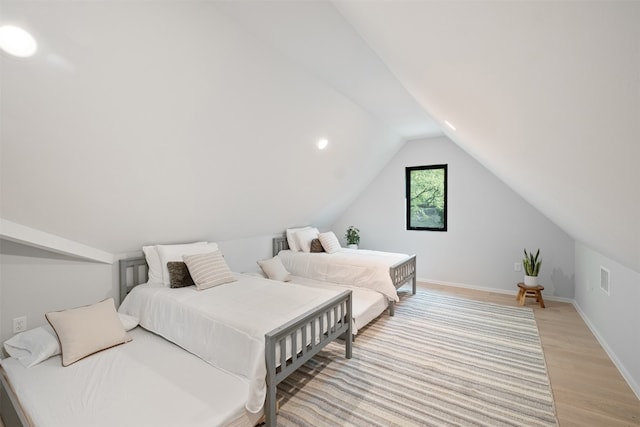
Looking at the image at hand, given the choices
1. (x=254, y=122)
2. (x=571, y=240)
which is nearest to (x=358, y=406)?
(x=254, y=122)

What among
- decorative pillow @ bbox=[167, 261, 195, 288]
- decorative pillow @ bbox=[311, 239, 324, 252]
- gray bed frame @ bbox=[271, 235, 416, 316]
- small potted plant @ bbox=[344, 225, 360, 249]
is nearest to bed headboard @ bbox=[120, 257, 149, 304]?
decorative pillow @ bbox=[167, 261, 195, 288]

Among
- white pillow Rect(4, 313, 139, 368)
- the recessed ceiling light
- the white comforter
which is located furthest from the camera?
white pillow Rect(4, 313, 139, 368)

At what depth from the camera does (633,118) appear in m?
0.72

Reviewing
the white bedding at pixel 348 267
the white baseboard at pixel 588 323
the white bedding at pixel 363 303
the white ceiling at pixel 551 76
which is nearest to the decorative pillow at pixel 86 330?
the white bedding at pixel 363 303

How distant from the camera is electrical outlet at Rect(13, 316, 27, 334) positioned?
2510mm

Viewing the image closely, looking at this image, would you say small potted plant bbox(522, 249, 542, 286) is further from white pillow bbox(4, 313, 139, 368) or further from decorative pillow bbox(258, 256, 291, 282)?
white pillow bbox(4, 313, 139, 368)

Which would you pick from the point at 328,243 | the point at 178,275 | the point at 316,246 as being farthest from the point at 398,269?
the point at 178,275

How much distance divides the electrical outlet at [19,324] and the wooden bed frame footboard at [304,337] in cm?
228

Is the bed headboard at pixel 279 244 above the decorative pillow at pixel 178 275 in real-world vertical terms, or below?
above

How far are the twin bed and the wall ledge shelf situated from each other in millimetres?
524

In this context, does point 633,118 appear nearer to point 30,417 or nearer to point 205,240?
point 30,417

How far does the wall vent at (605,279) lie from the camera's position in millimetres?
2775

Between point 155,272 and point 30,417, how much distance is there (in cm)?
158

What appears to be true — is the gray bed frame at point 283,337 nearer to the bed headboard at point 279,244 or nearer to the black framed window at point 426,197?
the bed headboard at point 279,244
